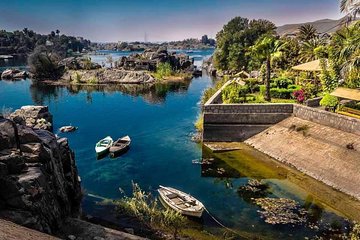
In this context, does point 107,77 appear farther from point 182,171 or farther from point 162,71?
point 182,171

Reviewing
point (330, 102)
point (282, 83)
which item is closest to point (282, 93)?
point (282, 83)

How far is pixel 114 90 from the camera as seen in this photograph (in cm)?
8300

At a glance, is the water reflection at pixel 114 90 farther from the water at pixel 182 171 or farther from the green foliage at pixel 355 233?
the green foliage at pixel 355 233

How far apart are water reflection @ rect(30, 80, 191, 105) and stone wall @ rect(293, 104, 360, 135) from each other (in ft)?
117

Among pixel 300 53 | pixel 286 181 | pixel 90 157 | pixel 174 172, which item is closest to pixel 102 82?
pixel 300 53

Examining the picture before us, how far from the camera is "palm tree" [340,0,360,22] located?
2805cm

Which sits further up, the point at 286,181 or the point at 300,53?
the point at 300,53

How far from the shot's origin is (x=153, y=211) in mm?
20266

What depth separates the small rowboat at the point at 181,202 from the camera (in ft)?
69.3

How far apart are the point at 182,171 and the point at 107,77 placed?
72.7m

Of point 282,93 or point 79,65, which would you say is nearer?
point 282,93

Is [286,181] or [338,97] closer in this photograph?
[286,181]

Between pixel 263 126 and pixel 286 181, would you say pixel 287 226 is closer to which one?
pixel 286 181

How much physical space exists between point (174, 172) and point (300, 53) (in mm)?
43191
